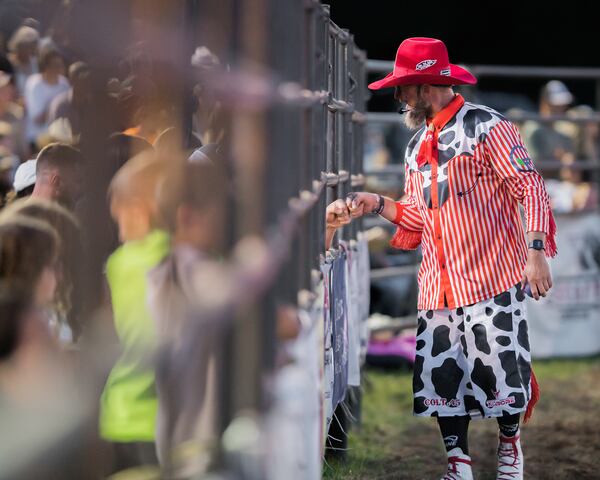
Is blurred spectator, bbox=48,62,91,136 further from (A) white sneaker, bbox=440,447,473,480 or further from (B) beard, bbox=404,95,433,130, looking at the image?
(A) white sneaker, bbox=440,447,473,480

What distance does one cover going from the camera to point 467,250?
471 centimetres

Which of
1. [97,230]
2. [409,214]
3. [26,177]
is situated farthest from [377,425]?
[97,230]

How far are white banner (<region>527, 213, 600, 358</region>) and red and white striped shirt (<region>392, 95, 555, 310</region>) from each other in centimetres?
465

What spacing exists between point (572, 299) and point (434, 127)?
4913 millimetres

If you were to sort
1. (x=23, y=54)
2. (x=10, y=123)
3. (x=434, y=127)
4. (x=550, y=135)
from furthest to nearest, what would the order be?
(x=550, y=135), (x=10, y=123), (x=23, y=54), (x=434, y=127)

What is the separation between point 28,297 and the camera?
3.07 metres

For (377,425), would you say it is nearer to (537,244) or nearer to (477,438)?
(477,438)

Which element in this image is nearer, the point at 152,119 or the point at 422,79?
the point at 152,119

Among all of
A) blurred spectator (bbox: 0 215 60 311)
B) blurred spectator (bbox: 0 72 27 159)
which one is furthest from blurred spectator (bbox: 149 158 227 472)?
blurred spectator (bbox: 0 72 27 159)

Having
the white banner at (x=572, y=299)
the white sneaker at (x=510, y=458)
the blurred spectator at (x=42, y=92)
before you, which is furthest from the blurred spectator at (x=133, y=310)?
the white banner at (x=572, y=299)

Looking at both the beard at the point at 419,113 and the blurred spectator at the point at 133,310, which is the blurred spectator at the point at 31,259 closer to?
the blurred spectator at the point at 133,310

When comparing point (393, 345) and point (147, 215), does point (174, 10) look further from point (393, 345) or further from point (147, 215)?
point (393, 345)

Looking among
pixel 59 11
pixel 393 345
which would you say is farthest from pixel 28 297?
pixel 393 345

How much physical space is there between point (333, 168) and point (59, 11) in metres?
1.87
